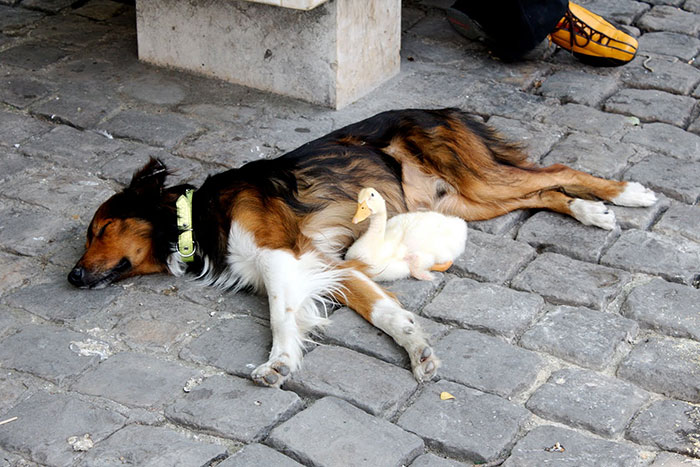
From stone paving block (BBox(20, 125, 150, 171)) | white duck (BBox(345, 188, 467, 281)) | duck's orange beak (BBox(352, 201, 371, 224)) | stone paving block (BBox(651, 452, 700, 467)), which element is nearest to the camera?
stone paving block (BBox(651, 452, 700, 467))

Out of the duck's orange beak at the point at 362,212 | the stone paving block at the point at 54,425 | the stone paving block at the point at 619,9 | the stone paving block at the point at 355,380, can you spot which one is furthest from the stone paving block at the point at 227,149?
the stone paving block at the point at 619,9

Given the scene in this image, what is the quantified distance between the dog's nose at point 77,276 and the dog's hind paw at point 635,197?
240 centimetres

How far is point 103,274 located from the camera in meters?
3.91

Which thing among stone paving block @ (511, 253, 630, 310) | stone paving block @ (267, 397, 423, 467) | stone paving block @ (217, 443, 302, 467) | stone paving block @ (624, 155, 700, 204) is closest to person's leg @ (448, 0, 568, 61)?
stone paving block @ (624, 155, 700, 204)

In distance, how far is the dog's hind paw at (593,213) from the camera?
13.6ft

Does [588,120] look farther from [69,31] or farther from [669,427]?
[69,31]

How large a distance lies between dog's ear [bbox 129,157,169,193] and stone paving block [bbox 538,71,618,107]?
2.47 metres

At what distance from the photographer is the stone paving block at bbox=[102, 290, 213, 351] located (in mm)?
3600

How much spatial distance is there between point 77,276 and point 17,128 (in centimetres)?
177

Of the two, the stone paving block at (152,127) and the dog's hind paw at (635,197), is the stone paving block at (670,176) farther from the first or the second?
the stone paving block at (152,127)

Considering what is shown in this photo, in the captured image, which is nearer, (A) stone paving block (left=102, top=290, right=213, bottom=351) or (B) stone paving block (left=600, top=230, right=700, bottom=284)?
(A) stone paving block (left=102, top=290, right=213, bottom=351)

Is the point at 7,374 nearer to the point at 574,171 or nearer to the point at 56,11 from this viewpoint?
the point at 574,171

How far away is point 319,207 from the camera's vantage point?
13.4 ft

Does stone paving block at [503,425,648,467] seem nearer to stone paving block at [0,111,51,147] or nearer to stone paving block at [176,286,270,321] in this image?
stone paving block at [176,286,270,321]
